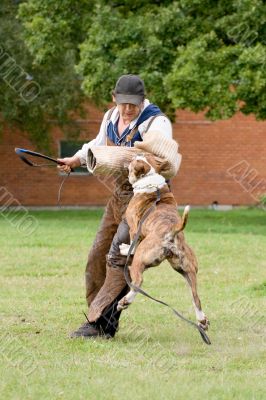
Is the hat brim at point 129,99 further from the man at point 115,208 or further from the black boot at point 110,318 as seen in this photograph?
the black boot at point 110,318

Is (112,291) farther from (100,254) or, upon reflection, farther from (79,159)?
(79,159)

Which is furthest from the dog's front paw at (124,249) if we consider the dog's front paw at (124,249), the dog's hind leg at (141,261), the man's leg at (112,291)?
the dog's hind leg at (141,261)

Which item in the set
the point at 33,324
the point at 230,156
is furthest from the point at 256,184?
the point at 33,324

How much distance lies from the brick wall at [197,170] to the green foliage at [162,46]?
6785mm

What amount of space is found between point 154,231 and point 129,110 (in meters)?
1.12

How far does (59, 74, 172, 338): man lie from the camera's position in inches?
313

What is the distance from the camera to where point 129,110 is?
7.96 m

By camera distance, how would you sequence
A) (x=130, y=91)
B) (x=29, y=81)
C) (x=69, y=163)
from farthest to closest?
1. (x=29, y=81)
2. (x=69, y=163)
3. (x=130, y=91)

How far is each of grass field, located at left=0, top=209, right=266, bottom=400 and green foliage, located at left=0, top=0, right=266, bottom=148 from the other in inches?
224

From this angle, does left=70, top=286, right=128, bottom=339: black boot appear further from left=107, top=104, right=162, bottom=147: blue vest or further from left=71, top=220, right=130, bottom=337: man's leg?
left=107, top=104, right=162, bottom=147: blue vest

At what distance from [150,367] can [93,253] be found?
186 centimetres

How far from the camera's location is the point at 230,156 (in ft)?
107

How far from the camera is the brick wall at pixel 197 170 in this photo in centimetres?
3212

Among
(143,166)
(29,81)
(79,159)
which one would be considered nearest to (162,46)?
(29,81)
